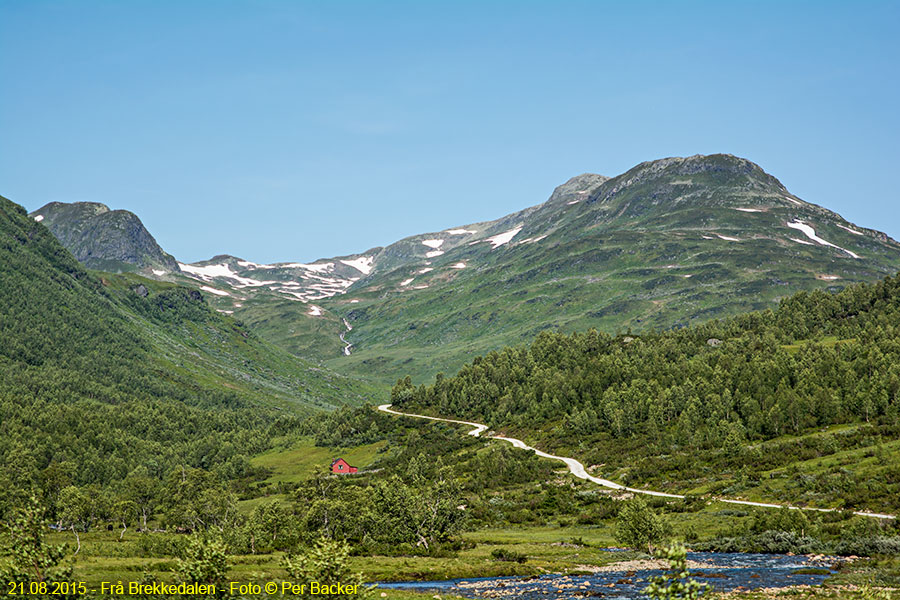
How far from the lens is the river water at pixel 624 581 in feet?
218

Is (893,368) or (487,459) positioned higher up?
Answer: (893,368)

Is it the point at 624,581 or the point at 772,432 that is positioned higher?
the point at 772,432

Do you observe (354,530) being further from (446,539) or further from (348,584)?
(348,584)

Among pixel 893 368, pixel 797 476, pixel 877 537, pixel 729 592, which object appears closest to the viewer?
pixel 729 592

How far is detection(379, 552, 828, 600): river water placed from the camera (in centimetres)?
6650

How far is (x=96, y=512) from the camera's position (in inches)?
5965

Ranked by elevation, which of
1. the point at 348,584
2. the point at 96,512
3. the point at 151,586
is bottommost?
the point at 96,512

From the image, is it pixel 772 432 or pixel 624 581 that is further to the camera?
pixel 772 432

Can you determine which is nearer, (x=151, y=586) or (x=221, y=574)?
(x=221, y=574)

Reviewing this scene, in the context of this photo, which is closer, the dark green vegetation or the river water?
the river water

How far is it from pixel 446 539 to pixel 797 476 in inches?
2791

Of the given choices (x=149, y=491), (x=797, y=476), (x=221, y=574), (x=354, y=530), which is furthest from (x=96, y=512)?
(x=797, y=476)

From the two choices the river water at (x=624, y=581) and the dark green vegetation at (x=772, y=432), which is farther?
the dark green vegetation at (x=772, y=432)

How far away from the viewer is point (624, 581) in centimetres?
7175
